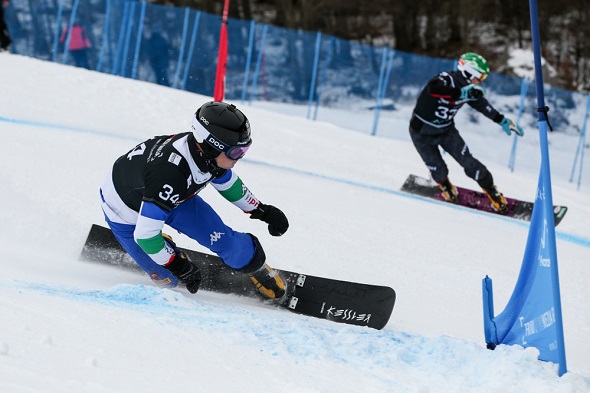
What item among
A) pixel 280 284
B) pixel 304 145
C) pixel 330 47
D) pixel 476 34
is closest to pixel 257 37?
pixel 330 47

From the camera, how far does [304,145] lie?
1180 centimetres

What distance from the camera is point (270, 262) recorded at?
5.89m

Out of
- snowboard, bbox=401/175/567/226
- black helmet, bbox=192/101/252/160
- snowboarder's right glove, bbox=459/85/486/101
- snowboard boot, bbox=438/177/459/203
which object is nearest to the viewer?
black helmet, bbox=192/101/252/160

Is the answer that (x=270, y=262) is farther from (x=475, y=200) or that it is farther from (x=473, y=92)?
(x=475, y=200)

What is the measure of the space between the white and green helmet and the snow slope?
150cm

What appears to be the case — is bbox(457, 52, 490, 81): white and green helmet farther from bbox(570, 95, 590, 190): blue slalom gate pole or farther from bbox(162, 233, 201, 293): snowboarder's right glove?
bbox(570, 95, 590, 190): blue slalom gate pole

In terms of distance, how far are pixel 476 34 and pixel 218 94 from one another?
15533mm

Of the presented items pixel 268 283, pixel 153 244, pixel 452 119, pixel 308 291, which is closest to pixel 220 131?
pixel 153 244

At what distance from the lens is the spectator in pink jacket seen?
15.3 m

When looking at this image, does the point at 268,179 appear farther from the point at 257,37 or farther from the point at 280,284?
the point at 257,37

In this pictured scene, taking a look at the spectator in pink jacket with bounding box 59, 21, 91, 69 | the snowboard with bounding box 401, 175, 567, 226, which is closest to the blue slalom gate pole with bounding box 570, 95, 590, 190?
the snowboard with bounding box 401, 175, 567, 226

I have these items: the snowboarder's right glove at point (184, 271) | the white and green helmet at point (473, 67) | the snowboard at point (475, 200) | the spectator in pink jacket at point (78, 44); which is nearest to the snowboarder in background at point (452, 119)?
the white and green helmet at point (473, 67)

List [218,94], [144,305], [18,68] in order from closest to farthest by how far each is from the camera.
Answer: [144,305], [218,94], [18,68]

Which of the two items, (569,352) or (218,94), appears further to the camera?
(218,94)
